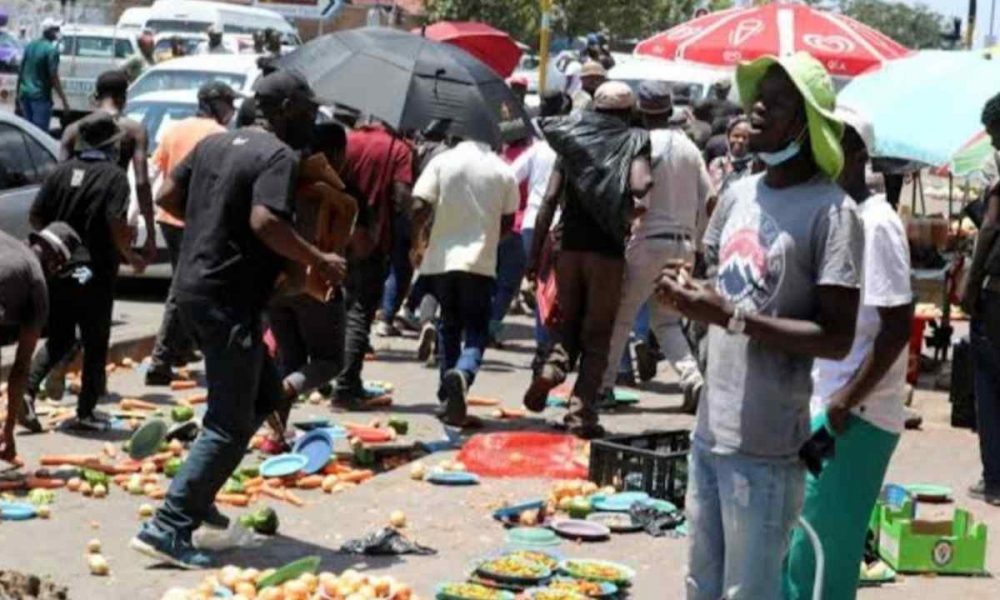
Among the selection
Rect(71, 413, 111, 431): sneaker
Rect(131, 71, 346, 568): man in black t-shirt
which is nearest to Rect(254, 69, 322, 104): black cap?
Rect(131, 71, 346, 568): man in black t-shirt

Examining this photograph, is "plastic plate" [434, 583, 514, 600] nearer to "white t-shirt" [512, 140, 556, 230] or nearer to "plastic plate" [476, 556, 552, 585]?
"plastic plate" [476, 556, 552, 585]

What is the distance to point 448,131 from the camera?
13422 millimetres

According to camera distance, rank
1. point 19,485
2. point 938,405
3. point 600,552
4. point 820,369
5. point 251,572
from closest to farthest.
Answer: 1. point 820,369
2. point 251,572
3. point 600,552
4. point 19,485
5. point 938,405

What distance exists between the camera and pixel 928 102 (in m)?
15.1

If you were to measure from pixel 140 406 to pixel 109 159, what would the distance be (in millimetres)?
1714

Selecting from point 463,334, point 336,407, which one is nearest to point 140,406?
point 336,407

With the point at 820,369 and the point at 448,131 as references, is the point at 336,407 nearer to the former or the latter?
the point at 448,131

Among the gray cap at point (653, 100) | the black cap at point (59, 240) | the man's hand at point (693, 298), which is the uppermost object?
the man's hand at point (693, 298)

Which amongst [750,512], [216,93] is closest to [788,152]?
[750,512]

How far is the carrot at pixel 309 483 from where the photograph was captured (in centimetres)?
1055

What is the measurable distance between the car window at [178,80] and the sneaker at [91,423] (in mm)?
10159

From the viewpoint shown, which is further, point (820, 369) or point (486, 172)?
point (486, 172)

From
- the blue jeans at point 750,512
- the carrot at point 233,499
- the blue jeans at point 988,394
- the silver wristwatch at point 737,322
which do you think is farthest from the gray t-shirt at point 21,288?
the blue jeans at point 988,394

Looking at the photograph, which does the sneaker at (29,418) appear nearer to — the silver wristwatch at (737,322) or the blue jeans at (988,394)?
the blue jeans at (988,394)
